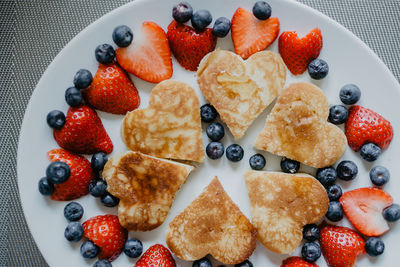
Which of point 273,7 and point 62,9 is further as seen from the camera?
point 62,9

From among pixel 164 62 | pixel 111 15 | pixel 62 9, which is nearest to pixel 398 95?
pixel 164 62

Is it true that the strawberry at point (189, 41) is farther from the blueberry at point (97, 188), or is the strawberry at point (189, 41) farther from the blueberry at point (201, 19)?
the blueberry at point (97, 188)

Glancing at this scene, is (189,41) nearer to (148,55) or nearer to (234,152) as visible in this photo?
(148,55)

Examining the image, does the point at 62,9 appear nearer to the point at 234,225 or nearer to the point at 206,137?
the point at 206,137

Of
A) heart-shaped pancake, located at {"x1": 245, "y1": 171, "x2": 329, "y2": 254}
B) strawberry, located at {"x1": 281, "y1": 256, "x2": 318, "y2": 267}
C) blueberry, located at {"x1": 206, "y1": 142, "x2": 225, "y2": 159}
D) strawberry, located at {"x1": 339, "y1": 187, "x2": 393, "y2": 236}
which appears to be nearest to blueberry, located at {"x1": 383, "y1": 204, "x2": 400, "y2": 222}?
strawberry, located at {"x1": 339, "y1": 187, "x2": 393, "y2": 236}

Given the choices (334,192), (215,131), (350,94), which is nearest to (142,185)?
(215,131)

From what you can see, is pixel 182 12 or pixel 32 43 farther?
pixel 32 43

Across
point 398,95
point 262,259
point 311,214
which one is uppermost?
point 398,95
